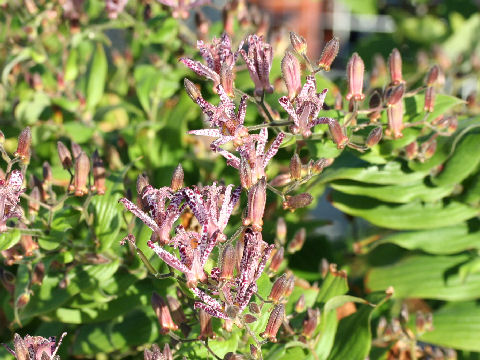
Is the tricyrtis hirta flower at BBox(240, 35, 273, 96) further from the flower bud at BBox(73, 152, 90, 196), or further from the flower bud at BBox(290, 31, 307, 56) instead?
the flower bud at BBox(73, 152, 90, 196)

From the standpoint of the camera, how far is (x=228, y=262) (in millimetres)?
597

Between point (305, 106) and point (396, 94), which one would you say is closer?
point (305, 106)

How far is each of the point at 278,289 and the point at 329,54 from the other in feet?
0.96

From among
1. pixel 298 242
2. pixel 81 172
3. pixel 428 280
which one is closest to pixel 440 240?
pixel 428 280

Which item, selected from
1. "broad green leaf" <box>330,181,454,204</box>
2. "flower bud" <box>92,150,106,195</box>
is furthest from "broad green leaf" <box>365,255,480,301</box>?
"flower bud" <box>92,150,106,195</box>

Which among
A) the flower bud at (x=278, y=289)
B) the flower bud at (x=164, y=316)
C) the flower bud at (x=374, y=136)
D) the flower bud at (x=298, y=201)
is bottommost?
the flower bud at (x=164, y=316)

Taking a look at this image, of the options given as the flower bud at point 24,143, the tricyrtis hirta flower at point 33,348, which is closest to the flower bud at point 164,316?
the tricyrtis hirta flower at point 33,348

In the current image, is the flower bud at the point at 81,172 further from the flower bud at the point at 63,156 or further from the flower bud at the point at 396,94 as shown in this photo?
the flower bud at the point at 396,94

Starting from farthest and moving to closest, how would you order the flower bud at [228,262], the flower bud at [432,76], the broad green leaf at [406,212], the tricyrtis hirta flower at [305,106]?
1. the broad green leaf at [406,212]
2. the flower bud at [432,76]
3. the tricyrtis hirta flower at [305,106]
4. the flower bud at [228,262]

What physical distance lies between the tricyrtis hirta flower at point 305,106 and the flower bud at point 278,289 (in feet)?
0.55

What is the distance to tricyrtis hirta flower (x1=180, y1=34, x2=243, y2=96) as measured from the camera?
0.71 meters

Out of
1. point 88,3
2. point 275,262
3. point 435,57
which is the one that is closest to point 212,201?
point 275,262

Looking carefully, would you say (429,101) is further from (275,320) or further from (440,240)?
(275,320)

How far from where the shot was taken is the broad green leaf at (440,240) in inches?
41.9
